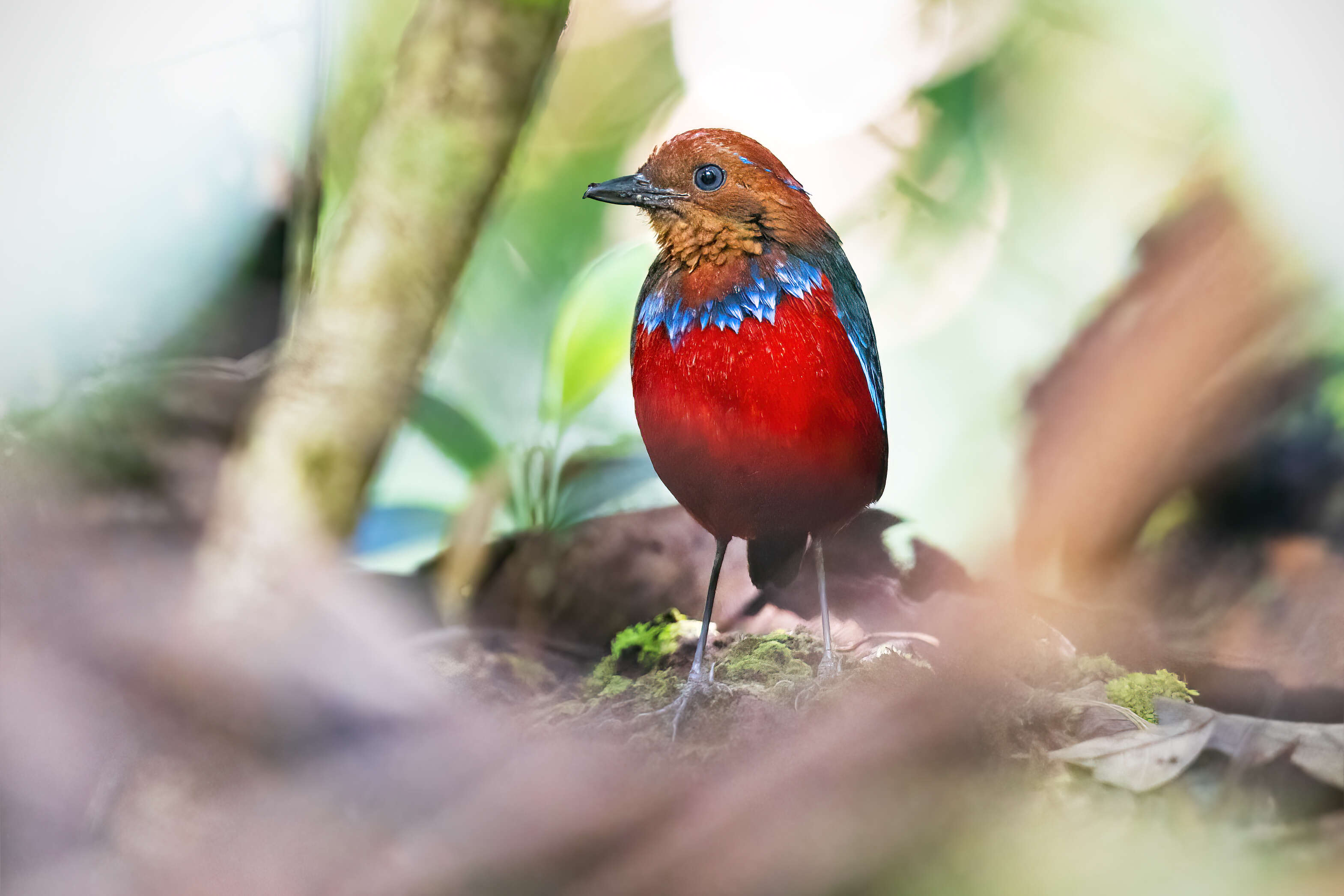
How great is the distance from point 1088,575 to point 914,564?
5.6 inches

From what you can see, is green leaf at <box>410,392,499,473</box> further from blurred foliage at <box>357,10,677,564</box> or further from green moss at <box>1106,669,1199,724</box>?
green moss at <box>1106,669,1199,724</box>

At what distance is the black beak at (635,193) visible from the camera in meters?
→ 0.80

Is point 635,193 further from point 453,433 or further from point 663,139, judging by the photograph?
point 453,433

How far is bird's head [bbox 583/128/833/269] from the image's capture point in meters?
0.79

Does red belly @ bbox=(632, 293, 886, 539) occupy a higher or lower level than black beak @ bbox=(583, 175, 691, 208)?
lower

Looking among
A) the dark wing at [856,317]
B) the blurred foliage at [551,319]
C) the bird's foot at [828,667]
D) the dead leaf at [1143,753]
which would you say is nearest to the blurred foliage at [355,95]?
the blurred foliage at [551,319]

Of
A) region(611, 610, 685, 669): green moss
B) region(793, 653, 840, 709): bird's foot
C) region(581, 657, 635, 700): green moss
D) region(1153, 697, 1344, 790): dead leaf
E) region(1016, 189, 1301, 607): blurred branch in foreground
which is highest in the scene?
region(1016, 189, 1301, 607): blurred branch in foreground

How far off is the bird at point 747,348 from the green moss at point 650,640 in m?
0.05

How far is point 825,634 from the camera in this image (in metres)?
0.84

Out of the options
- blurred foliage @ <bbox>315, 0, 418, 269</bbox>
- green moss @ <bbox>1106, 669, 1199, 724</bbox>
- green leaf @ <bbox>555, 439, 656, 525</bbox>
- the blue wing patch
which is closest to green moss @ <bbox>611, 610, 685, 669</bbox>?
green leaf @ <bbox>555, 439, 656, 525</bbox>

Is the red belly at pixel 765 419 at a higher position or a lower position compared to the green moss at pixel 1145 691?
higher

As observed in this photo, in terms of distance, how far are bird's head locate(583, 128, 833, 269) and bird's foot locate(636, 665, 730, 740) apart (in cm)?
34

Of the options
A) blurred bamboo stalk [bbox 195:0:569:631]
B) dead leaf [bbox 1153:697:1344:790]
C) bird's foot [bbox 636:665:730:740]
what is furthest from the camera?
blurred bamboo stalk [bbox 195:0:569:631]

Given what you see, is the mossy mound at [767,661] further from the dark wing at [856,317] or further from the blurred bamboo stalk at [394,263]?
the blurred bamboo stalk at [394,263]
